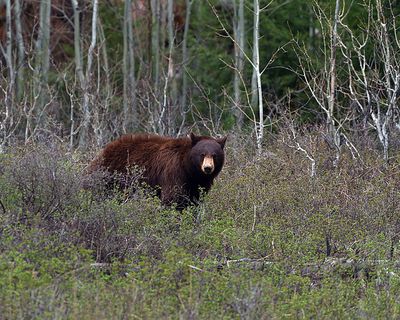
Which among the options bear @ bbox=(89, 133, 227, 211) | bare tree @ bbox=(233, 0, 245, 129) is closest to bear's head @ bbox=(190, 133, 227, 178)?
bear @ bbox=(89, 133, 227, 211)

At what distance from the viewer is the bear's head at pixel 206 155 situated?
34.2ft

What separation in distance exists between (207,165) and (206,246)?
5.69ft

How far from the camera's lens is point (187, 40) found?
23.1 metres

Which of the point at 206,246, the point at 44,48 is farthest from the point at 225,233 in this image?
the point at 44,48

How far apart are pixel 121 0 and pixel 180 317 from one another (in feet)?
66.8

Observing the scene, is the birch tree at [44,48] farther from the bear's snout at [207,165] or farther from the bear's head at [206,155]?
the bear's snout at [207,165]

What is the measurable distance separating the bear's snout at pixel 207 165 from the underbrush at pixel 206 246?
1.30 ft

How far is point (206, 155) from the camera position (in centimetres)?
1051

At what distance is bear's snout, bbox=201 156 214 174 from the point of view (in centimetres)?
1034

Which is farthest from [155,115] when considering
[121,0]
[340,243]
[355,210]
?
[121,0]

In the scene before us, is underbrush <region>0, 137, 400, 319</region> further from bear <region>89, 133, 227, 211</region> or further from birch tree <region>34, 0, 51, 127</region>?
birch tree <region>34, 0, 51, 127</region>

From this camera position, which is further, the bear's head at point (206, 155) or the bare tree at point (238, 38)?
the bare tree at point (238, 38)

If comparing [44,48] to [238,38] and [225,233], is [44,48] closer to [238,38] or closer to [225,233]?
[238,38]

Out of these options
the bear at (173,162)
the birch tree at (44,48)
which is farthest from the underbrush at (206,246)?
the birch tree at (44,48)
